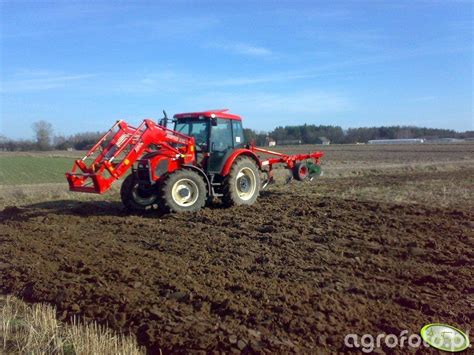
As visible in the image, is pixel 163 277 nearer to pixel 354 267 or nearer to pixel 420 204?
pixel 354 267

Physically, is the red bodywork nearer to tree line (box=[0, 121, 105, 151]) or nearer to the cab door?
the cab door

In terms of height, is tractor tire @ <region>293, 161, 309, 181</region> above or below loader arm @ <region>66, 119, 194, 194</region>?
below

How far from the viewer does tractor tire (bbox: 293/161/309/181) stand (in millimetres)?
13742

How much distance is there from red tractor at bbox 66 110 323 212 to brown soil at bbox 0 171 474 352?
0.78 meters

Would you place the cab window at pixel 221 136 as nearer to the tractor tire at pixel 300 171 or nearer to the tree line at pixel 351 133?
the tractor tire at pixel 300 171

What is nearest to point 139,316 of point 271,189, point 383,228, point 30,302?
point 30,302

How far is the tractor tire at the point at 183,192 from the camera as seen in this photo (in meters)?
10.5

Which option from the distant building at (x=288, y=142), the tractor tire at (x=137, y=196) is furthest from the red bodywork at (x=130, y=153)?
the distant building at (x=288, y=142)

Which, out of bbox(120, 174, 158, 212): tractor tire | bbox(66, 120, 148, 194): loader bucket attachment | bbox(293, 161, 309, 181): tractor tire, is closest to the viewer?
bbox(66, 120, 148, 194): loader bucket attachment

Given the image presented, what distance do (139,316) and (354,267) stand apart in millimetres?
2757

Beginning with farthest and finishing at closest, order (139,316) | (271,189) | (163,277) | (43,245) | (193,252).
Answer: (271,189), (43,245), (193,252), (163,277), (139,316)

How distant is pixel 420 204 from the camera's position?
424 inches
